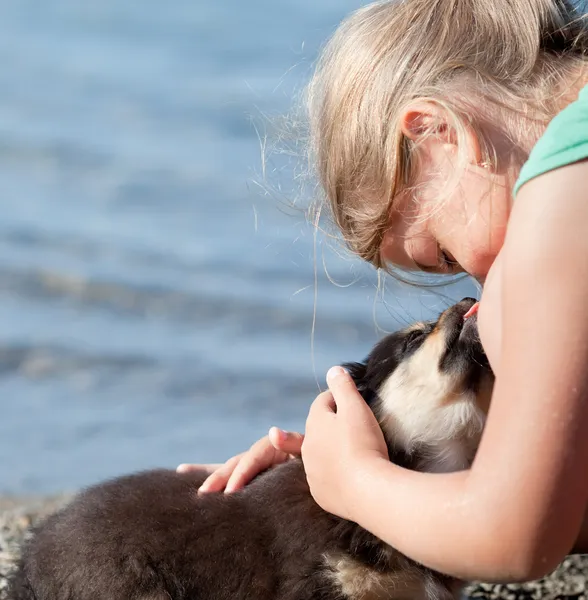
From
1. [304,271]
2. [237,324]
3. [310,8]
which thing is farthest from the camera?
[310,8]

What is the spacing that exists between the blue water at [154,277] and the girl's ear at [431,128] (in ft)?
3.26

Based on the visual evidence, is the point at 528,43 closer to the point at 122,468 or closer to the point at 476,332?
the point at 476,332

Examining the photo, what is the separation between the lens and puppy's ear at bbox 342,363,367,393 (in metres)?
3.33

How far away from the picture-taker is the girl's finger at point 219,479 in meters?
3.43

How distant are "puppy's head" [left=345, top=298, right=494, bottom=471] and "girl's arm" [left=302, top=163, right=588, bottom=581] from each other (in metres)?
0.92

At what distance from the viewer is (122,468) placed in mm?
5199

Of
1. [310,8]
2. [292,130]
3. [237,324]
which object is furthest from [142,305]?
[310,8]

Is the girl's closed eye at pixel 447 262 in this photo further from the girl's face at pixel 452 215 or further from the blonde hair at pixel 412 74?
the blonde hair at pixel 412 74

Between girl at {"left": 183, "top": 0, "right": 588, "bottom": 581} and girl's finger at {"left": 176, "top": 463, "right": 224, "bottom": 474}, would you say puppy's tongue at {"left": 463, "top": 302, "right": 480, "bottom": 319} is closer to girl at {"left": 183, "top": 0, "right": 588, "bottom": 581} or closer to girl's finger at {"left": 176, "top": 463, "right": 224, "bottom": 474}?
girl at {"left": 183, "top": 0, "right": 588, "bottom": 581}

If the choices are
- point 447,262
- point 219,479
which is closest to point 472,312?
point 447,262

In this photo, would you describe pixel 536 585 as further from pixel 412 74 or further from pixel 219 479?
pixel 412 74

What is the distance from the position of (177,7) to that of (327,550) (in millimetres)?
12187

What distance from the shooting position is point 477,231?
113 inches

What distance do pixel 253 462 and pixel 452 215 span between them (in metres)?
1.12
